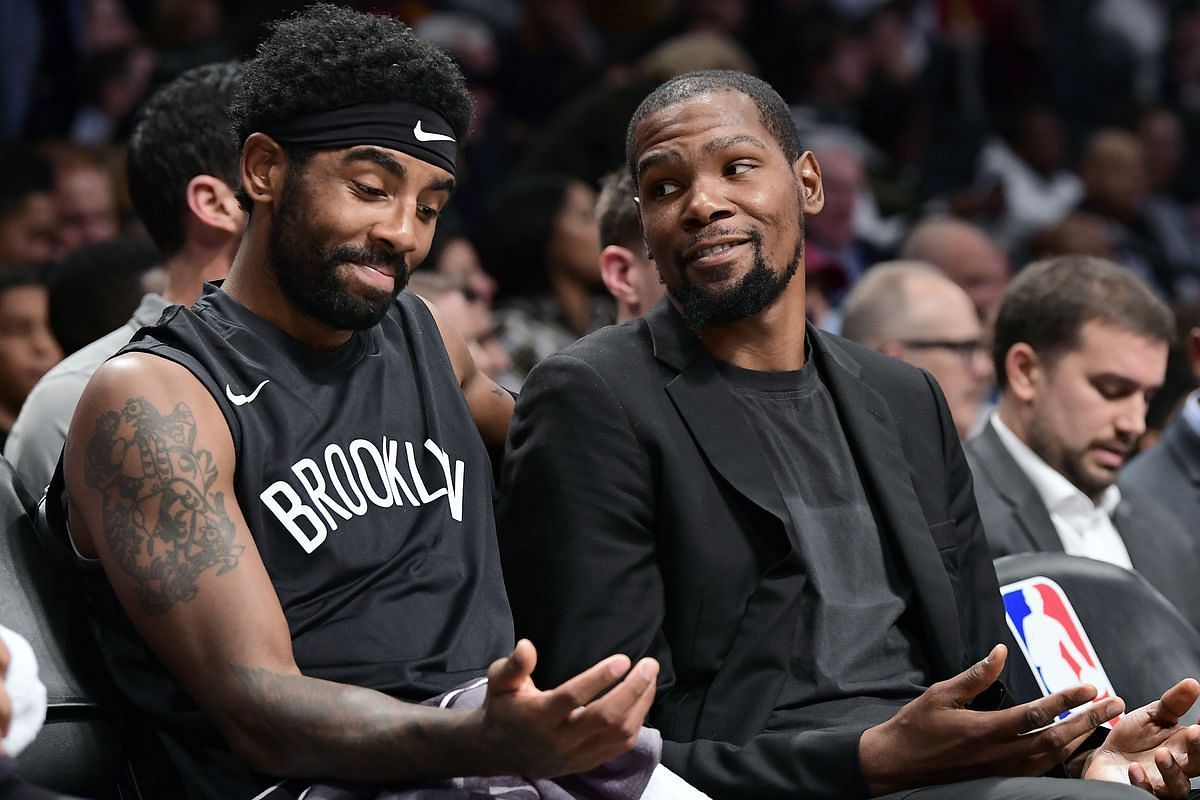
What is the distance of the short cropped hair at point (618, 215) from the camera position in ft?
13.5

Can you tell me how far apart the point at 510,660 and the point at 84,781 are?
966 millimetres

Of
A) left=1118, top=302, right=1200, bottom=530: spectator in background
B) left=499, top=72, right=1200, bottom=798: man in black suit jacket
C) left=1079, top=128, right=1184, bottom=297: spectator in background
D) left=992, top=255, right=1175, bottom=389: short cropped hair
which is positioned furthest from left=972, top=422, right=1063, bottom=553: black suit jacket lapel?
left=1079, top=128, right=1184, bottom=297: spectator in background

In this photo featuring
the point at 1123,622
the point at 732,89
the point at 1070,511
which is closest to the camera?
the point at 732,89

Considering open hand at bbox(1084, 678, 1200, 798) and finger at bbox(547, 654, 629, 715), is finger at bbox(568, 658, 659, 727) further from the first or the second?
open hand at bbox(1084, 678, 1200, 798)

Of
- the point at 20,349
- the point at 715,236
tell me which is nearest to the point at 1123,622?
the point at 715,236

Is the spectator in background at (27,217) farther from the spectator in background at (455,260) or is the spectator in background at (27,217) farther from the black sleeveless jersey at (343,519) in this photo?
the black sleeveless jersey at (343,519)

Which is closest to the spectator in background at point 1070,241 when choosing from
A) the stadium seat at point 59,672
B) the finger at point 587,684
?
the stadium seat at point 59,672

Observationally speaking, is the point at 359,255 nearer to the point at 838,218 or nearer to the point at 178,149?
the point at 178,149

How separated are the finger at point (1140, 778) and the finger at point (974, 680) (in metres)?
0.51

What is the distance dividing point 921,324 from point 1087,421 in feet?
2.68

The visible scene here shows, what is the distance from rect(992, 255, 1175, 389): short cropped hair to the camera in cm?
453

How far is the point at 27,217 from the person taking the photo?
609 cm

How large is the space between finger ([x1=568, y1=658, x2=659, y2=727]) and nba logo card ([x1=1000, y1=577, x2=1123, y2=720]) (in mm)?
1448

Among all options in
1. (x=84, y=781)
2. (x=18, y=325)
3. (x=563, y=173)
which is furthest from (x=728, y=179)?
(x=563, y=173)
